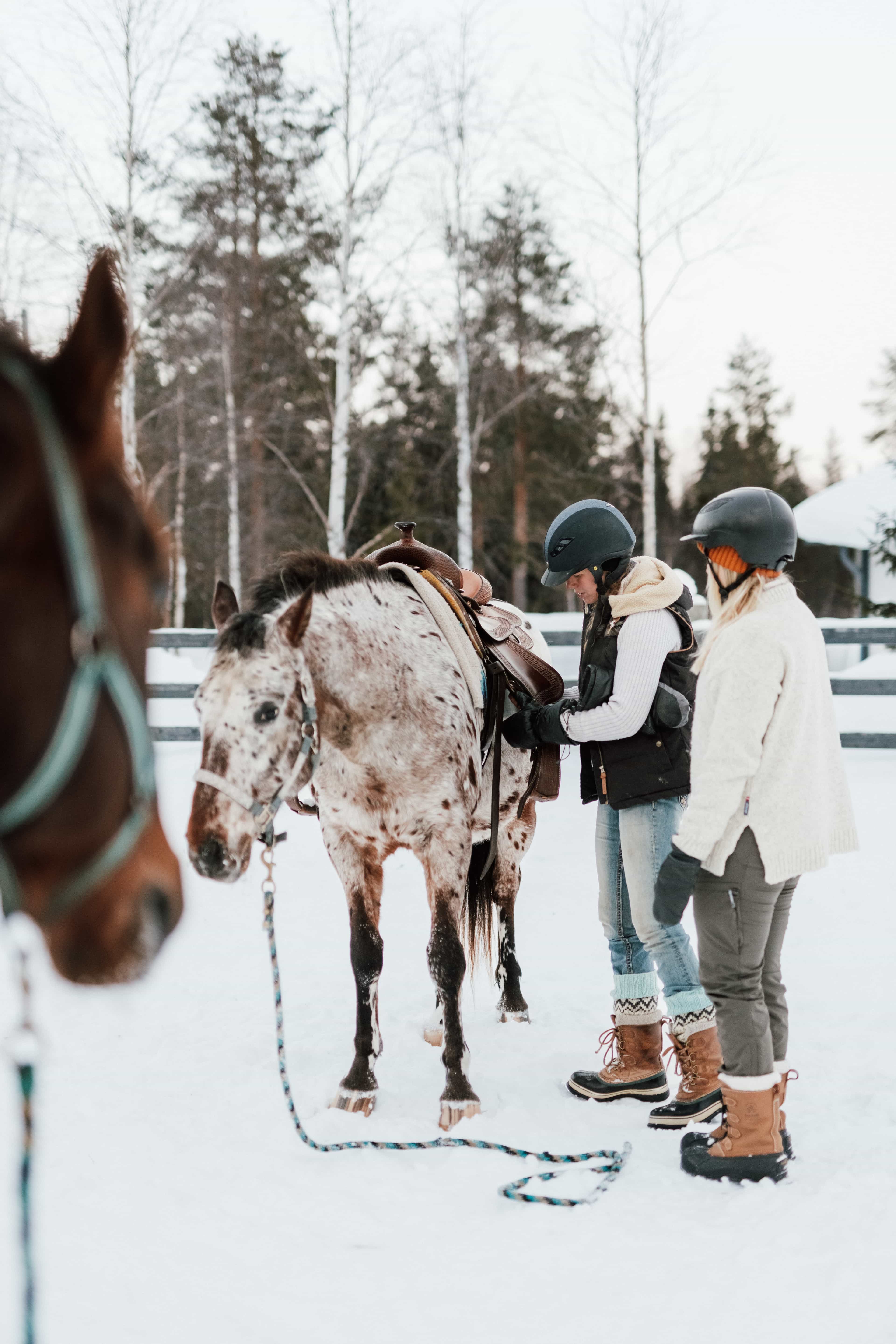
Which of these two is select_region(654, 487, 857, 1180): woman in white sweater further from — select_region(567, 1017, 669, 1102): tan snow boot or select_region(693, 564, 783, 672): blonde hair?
select_region(567, 1017, 669, 1102): tan snow boot

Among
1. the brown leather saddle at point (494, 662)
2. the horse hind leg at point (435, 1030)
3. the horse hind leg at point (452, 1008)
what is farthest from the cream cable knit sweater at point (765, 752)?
the horse hind leg at point (435, 1030)

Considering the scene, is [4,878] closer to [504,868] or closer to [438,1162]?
[438,1162]

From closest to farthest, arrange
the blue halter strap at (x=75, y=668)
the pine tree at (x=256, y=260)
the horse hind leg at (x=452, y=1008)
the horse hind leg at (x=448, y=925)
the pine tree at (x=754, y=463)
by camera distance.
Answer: the blue halter strap at (x=75, y=668) → the horse hind leg at (x=452, y=1008) → the horse hind leg at (x=448, y=925) → the pine tree at (x=256, y=260) → the pine tree at (x=754, y=463)

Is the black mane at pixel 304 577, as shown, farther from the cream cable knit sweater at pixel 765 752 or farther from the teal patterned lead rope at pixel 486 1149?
the cream cable knit sweater at pixel 765 752

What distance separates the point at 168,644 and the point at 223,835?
682 centimetres

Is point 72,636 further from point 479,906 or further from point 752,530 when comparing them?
point 479,906

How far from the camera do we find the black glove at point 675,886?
2607 millimetres

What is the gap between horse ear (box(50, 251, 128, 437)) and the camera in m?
1.06

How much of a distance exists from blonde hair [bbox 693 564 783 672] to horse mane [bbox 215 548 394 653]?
1211 mm

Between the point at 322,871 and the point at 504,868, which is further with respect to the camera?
the point at 322,871

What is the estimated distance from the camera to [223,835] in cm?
264

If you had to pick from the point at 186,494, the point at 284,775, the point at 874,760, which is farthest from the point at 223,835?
the point at 186,494

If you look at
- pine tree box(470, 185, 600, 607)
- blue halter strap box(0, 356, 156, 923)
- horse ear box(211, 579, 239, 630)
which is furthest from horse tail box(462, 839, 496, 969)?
pine tree box(470, 185, 600, 607)

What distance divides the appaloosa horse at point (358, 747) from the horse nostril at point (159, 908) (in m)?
1.53
